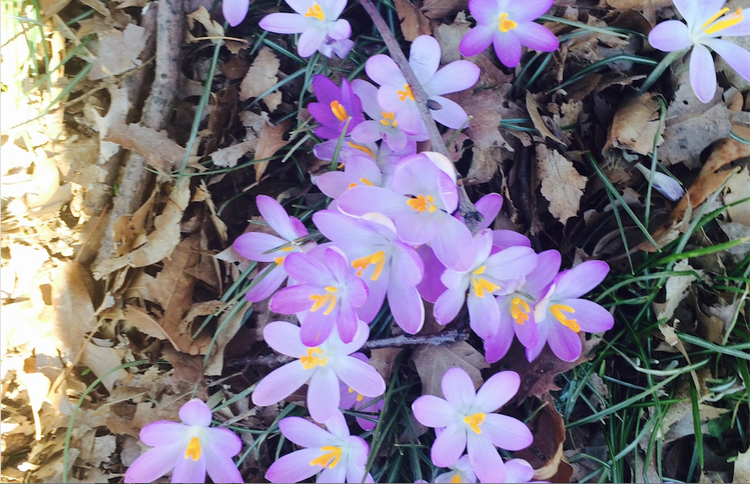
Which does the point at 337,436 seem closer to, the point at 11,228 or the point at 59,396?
the point at 59,396

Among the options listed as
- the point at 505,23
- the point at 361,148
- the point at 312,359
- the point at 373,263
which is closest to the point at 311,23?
the point at 361,148

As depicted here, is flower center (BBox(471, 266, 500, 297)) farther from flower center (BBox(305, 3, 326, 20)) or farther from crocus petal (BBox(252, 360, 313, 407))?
flower center (BBox(305, 3, 326, 20))

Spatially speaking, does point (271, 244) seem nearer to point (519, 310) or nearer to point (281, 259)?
point (281, 259)

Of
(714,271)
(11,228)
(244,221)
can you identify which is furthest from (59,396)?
(714,271)

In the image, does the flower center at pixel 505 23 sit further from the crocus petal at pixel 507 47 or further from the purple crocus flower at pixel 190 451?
the purple crocus flower at pixel 190 451

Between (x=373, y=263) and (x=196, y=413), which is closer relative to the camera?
(x=373, y=263)

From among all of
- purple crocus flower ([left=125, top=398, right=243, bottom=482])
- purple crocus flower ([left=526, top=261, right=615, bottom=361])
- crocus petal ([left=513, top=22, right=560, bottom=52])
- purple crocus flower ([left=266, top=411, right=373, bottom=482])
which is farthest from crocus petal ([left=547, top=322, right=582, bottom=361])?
purple crocus flower ([left=125, top=398, right=243, bottom=482])

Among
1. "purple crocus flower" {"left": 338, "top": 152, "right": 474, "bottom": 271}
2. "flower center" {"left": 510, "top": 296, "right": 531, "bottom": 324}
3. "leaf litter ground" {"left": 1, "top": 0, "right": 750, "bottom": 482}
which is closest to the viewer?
"purple crocus flower" {"left": 338, "top": 152, "right": 474, "bottom": 271}
